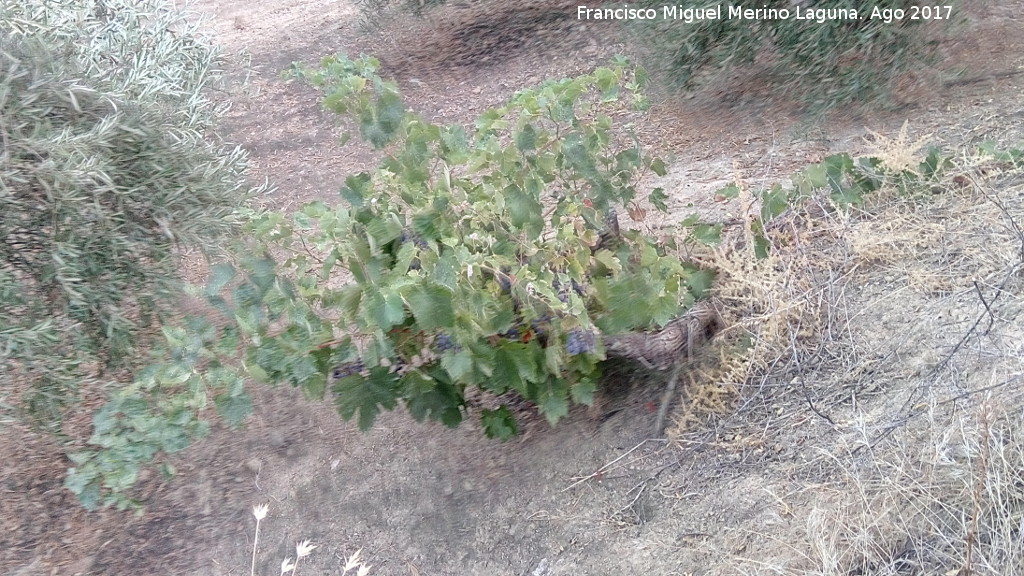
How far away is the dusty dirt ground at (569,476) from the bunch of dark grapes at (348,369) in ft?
2.03

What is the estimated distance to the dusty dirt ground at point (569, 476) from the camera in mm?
2613

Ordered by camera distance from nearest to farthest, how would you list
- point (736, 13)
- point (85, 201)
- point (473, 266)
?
point (473, 266) → point (85, 201) → point (736, 13)

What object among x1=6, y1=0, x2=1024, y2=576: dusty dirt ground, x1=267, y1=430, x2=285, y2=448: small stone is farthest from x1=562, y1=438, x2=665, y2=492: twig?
x1=267, y1=430, x2=285, y2=448: small stone

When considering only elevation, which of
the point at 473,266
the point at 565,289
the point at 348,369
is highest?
the point at 473,266

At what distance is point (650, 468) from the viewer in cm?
291

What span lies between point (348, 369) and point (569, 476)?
897mm

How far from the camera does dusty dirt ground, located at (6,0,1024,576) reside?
2613 mm

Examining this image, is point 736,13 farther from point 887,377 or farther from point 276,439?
point 276,439

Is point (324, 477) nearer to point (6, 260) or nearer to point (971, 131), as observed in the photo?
point (6, 260)

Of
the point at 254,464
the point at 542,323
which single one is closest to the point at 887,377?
the point at 542,323

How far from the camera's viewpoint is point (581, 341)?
2.71 metres

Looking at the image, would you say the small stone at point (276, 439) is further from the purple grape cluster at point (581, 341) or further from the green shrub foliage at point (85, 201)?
the purple grape cluster at point (581, 341)

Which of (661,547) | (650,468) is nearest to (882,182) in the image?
(650,468)

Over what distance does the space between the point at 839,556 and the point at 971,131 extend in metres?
2.91
